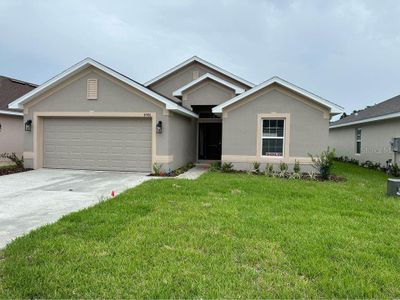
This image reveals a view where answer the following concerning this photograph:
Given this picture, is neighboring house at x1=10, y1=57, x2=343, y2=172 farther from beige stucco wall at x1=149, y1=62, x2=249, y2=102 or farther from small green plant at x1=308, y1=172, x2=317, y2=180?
beige stucco wall at x1=149, y1=62, x2=249, y2=102

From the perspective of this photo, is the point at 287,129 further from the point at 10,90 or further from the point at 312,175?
the point at 10,90

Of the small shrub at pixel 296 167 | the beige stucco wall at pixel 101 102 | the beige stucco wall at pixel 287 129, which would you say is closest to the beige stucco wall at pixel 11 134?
the beige stucco wall at pixel 101 102

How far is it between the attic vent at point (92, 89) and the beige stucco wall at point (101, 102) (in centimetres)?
15

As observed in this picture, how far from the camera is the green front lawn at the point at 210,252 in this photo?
346cm

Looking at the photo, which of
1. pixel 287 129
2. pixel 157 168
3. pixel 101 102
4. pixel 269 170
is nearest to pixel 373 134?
pixel 287 129

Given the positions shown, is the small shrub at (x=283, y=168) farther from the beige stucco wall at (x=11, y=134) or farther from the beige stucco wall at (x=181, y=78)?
the beige stucco wall at (x=11, y=134)

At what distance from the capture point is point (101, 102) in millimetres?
13508

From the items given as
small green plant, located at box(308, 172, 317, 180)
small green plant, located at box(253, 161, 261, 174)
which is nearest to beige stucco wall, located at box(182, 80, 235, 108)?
small green plant, located at box(253, 161, 261, 174)

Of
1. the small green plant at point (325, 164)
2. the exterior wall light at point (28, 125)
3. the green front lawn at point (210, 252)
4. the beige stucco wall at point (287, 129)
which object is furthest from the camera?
the exterior wall light at point (28, 125)

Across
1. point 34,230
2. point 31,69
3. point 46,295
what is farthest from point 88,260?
point 31,69

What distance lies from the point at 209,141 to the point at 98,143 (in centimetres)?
644

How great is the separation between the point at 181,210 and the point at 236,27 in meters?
14.3

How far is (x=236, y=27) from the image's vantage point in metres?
18.2

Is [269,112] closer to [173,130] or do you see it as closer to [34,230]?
[173,130]
